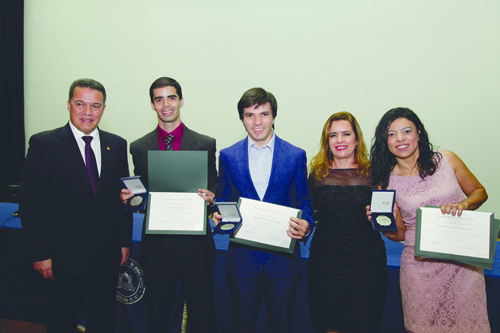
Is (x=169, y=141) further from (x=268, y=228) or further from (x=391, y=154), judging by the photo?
(x=391, y=154)

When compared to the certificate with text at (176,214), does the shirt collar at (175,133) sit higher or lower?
higher

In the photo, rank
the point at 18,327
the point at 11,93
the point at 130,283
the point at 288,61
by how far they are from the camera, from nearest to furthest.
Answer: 1. the point at 130,283
2. the point at 18,327
3. the point at 288,61
4. the point at 11,93

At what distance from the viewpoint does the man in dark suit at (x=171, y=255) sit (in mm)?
1636

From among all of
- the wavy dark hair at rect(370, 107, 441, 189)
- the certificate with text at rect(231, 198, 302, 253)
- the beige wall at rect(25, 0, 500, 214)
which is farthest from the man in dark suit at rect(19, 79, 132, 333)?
the beige wall at rect(25, 0, 500, 214)

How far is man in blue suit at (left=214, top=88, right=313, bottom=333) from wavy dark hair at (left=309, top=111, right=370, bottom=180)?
173 millimetres

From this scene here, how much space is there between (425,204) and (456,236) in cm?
23

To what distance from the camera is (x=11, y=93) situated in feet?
13.5

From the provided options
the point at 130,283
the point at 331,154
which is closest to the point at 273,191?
the point at 331,154

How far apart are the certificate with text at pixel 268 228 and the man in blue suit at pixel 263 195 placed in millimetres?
48

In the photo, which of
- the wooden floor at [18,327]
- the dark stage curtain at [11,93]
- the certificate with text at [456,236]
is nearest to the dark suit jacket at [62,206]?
the wooden floor at [18,327]

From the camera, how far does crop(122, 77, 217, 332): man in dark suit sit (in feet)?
5.37

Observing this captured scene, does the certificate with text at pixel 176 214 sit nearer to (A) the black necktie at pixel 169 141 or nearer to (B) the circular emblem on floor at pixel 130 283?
(A) the black necktie at pixel 169 141

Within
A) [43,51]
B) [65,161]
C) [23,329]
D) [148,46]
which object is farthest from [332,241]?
[43,51]

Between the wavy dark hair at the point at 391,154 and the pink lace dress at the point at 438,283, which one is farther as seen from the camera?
the wavy dark hair at the point at 391,154
